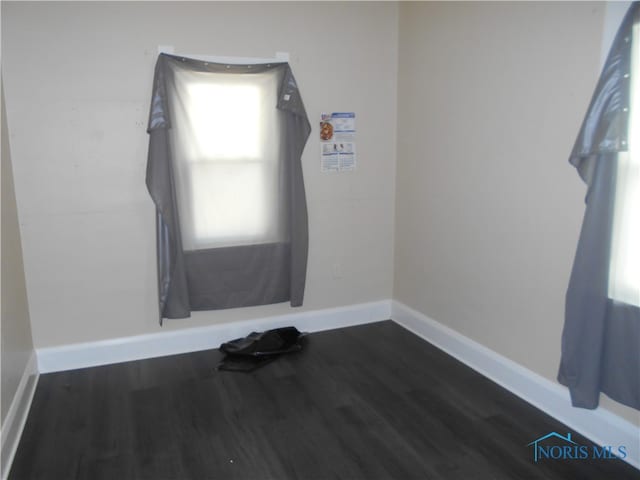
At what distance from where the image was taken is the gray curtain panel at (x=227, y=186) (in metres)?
2.89

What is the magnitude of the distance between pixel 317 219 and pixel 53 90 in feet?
6.00

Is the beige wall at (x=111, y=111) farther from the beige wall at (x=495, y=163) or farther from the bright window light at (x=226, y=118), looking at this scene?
the beige wall at (x=495, y=163)

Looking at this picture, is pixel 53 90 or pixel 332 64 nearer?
pixel 53 90

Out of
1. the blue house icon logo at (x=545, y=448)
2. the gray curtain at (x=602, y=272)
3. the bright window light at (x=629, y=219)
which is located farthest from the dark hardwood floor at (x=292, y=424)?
the bright window light at (x=629, y=219)

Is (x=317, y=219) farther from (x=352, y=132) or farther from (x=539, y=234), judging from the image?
(x=539, y=234)

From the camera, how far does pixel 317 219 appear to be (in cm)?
343

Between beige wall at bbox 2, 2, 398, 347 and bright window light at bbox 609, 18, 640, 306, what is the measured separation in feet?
6.27

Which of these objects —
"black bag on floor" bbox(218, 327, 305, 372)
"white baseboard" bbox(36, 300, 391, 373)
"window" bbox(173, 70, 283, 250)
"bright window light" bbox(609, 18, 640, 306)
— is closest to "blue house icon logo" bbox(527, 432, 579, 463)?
"bright window light" bbox(609, 18, 640, 306)

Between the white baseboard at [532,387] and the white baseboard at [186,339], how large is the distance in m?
0.41

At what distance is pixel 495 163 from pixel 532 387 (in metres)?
1.22

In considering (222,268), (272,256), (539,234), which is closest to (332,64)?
(272,256)

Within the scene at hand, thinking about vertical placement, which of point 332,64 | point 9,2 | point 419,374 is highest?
point 9,2
